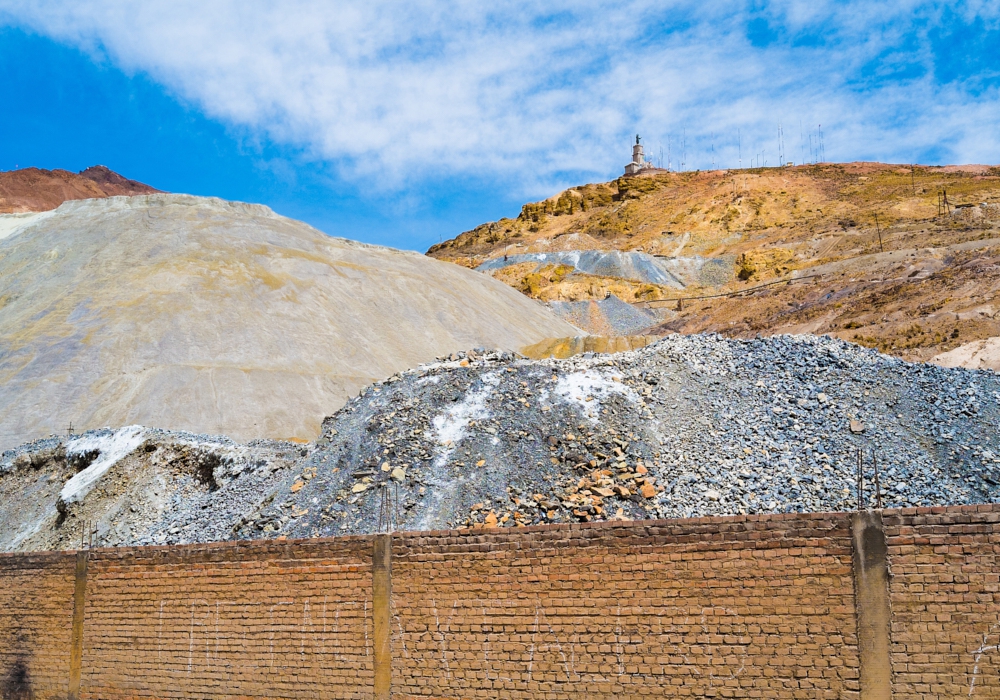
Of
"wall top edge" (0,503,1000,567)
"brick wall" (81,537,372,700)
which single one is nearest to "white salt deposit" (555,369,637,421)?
"wall top edge" (0,503,1000,567)

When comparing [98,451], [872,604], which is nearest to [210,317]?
[98,451]

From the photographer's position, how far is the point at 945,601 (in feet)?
22.7

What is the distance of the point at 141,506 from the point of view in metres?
19.2

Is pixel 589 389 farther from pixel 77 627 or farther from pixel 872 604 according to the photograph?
pixel 872 604

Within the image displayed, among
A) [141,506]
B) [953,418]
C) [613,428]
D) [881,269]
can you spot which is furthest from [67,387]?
[881,269]

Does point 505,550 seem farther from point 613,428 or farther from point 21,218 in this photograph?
point 21,218

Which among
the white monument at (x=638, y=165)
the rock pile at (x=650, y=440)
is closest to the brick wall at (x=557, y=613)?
the rock pile at (x=650, y=440)

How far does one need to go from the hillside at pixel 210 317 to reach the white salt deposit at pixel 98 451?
445 cm

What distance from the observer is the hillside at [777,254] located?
31.5 metres

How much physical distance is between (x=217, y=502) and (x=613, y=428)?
8.25 metres

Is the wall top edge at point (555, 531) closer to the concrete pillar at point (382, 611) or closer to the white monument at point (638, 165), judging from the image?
the concrete pillar at point (382, 611)

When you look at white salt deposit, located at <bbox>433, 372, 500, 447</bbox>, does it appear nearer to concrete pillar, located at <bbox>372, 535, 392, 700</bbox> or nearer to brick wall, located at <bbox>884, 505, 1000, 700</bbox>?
concrete pillar, located at <bbox>372, 535, 392, 700</bbox>

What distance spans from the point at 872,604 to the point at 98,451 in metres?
19.4

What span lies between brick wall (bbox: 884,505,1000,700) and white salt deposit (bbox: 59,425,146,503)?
18015mm
